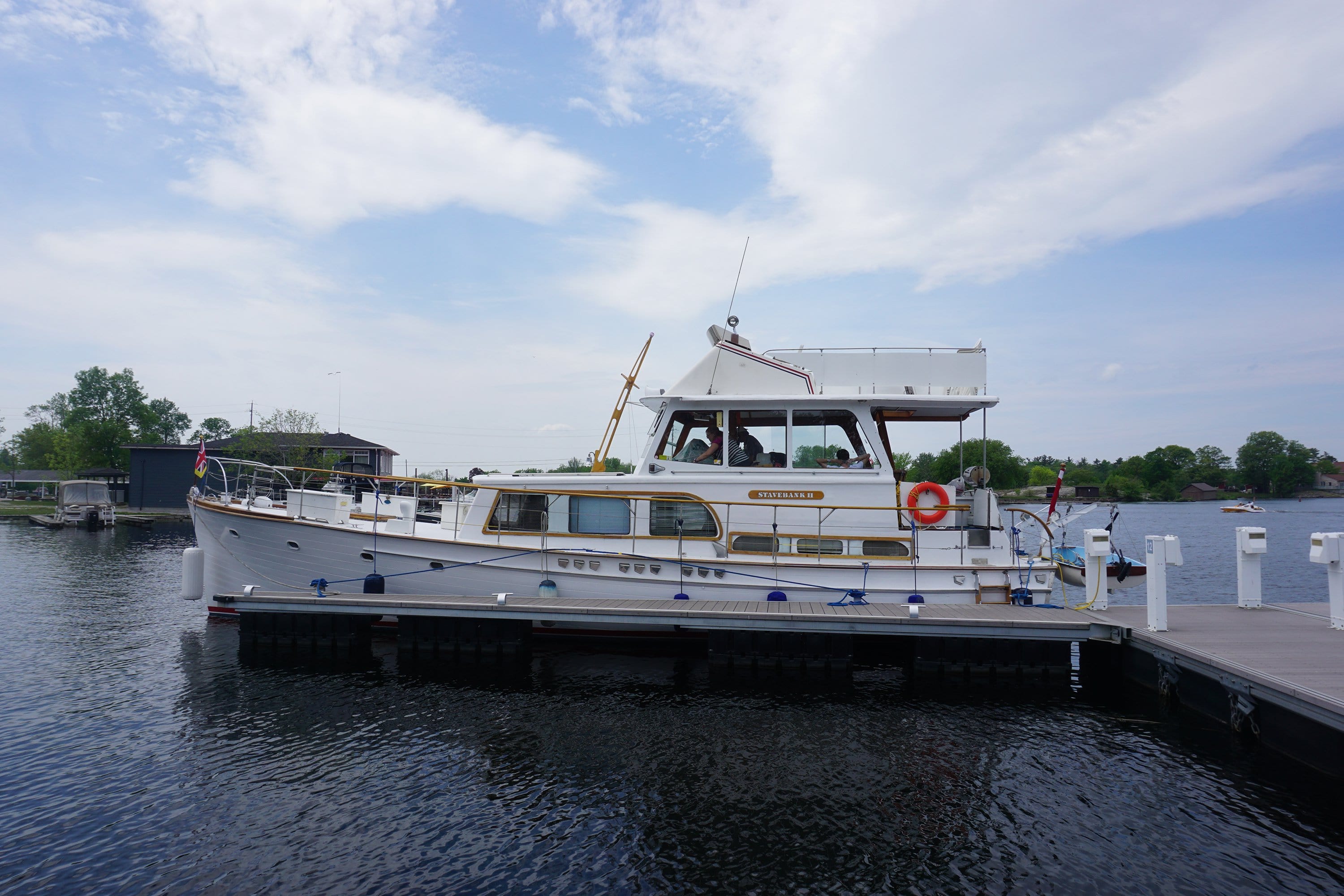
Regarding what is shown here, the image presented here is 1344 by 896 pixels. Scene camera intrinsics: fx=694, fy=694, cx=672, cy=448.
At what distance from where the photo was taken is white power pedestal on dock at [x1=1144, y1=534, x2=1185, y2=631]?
8516 mm

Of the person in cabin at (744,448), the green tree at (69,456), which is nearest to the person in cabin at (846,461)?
the person in cabin at (744,448)

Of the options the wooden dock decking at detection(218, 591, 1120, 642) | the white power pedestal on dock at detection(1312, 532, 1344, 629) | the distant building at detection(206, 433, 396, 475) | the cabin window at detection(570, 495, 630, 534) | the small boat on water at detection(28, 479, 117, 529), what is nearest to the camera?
the white power pedestal on dock at detection(1312, 532, 1344, 629)

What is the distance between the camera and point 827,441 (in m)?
10.6

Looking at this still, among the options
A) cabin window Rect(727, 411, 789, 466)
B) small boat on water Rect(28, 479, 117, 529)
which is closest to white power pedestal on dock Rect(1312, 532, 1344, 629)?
cabin window Rect(727, 411, 789, 466)

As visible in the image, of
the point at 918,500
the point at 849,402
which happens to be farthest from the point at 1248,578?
the point at 849,402

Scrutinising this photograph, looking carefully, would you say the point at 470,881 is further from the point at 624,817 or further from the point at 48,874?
the point at 48,874

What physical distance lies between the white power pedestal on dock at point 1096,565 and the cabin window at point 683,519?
518 centimetres

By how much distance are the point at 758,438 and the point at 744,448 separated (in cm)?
29

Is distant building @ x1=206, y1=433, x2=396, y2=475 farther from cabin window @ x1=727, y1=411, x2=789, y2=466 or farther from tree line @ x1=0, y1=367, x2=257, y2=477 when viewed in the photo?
cabin window @ x1=727, y1=411, x2=789, y2=466

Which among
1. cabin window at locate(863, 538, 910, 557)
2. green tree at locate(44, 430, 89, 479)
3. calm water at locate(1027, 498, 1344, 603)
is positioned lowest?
calm water at locate(1027, 498, 1344, 603)

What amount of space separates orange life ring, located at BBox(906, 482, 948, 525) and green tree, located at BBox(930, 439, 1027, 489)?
33.7 m

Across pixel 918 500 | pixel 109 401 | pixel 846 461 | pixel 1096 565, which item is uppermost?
pixel 109 401

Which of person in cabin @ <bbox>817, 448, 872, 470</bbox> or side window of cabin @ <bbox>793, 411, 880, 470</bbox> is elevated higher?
side window of cabin @ <bbox>793, 411, 880, 470</bbox>

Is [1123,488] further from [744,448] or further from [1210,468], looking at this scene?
[744,448]
